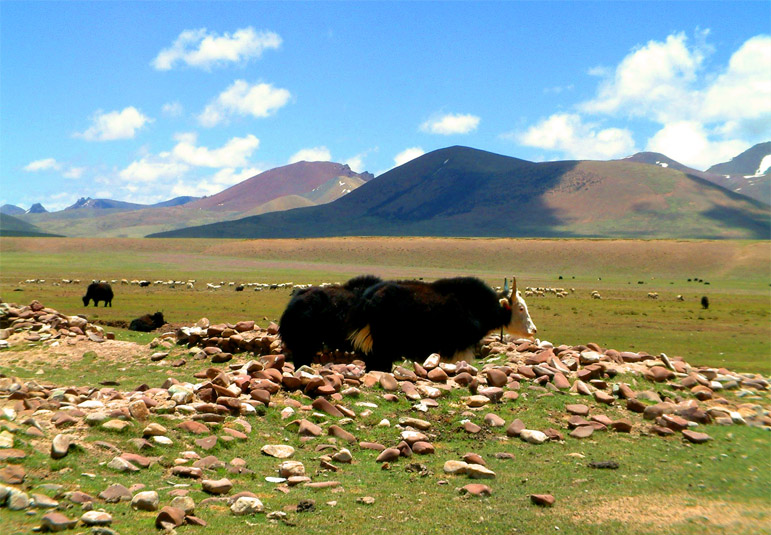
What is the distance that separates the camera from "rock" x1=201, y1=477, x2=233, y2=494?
5504mm

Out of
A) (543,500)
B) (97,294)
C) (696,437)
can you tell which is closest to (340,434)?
(543,500)

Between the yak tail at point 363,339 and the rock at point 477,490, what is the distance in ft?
19.0

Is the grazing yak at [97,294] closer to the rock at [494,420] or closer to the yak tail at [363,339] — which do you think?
the yak tail at [363,339]

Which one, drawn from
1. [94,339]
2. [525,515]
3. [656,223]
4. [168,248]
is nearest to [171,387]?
[525,515]

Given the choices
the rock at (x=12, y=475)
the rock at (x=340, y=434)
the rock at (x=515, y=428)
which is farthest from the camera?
the rock at (x=515, y=428)

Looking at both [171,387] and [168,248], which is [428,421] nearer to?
[171,387]

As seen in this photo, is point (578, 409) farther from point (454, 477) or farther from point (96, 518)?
point (96, 518)

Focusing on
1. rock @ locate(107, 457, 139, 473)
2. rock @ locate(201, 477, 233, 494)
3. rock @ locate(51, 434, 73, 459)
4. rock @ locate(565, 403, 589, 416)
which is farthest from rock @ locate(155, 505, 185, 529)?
rock @ locate(565, 403, 589, 416)

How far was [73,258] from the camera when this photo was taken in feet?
300

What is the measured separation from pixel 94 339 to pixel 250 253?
89.5 meters

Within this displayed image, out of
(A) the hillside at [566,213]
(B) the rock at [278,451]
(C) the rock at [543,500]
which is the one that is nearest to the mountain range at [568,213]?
(A) the hillside at [566,213]

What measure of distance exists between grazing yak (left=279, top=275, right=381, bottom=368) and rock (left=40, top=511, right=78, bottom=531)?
336 inches

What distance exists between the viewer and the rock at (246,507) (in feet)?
16.9

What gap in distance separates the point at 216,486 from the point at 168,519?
0.74 m
